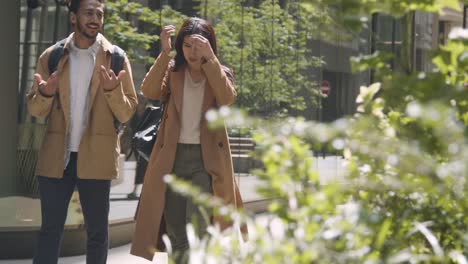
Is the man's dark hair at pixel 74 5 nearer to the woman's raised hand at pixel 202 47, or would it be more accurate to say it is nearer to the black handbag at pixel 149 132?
the woman's raised hand at pixel 202 47

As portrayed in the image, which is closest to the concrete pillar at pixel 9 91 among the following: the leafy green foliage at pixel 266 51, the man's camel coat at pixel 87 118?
the leafy green foliage at pixel 266 51

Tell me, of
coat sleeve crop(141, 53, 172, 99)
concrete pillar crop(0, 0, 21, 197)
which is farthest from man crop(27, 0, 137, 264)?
concrete pillar crop(0, 0, 21, 197)

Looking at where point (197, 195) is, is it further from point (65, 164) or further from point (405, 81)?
point (65, 164)

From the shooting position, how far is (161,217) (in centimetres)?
563

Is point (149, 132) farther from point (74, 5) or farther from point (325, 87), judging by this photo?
point (325, 87)

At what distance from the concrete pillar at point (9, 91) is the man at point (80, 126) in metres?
2.77

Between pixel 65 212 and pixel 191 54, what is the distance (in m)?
1.10

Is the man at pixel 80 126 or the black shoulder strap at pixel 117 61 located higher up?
the black shoulder strap at pixel 117 61

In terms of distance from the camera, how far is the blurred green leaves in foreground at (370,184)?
6.58ft

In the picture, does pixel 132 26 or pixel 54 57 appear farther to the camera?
pixel 132 26

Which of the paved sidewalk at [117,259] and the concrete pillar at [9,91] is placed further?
the concrete pillar at [9,91]

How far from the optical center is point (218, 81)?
544 cm

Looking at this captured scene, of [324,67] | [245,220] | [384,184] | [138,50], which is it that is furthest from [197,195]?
[324,67]

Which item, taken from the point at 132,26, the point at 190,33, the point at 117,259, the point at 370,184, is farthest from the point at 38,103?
the point at 132,26
